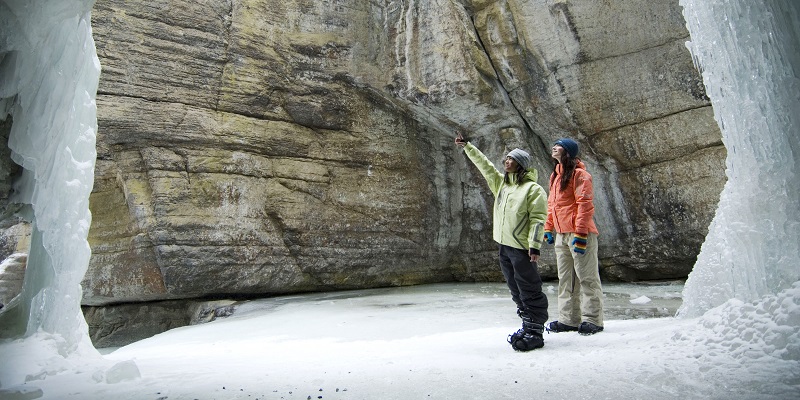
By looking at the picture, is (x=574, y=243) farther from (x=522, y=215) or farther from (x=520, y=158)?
(x=520, y=158)

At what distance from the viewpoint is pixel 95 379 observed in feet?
9.59

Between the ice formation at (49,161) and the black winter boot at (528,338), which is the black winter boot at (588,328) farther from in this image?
the ice formation at (49,161)

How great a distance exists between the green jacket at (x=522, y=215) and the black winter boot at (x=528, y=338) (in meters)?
0.50

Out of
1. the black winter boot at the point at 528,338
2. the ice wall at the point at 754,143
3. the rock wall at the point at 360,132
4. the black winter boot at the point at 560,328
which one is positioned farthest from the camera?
the rock wall at the point at 360,132

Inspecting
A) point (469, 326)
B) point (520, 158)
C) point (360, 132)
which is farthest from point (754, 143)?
point (360, 132)

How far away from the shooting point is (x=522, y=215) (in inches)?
141

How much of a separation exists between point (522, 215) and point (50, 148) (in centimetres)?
331

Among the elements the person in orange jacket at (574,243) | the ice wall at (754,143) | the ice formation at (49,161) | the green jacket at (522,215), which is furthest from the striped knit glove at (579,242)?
the ice formation at (49,161)

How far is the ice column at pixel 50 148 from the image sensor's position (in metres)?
3.27

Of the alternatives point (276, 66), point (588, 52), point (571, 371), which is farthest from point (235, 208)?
point (571, 371)

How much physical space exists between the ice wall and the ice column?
424 cm

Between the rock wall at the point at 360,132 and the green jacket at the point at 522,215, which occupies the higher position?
the rock wall at the point at 360,132

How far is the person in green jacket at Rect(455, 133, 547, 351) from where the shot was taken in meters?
3.40

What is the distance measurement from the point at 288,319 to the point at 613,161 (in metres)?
5.39
